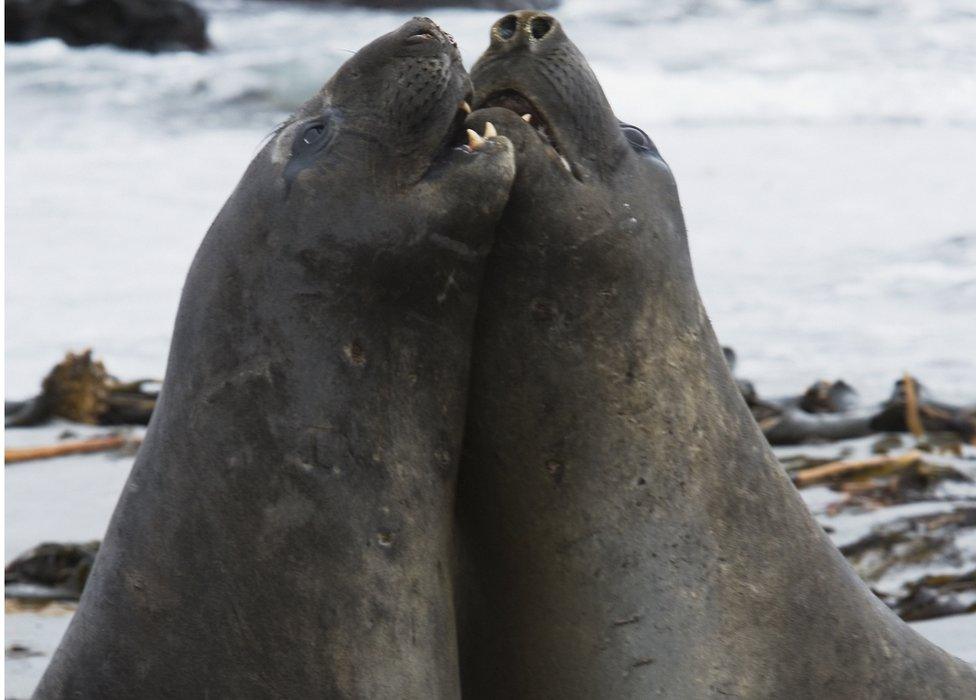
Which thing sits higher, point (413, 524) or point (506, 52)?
point (506, 52)

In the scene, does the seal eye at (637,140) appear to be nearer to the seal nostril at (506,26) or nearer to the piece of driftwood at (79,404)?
the seal nostril at (506,26)

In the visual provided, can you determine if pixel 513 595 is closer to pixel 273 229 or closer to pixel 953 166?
pixel 273 229

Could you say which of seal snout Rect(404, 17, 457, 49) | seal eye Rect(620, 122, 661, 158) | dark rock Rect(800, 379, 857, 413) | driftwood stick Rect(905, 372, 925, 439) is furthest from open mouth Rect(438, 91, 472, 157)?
dark rock Rect(800, 379, 857, 413)

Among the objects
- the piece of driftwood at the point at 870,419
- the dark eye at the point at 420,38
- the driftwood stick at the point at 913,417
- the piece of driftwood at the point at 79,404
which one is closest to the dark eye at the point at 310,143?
the dark eye at the point at 420,38

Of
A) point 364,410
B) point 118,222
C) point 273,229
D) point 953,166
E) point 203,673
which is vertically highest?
point 953,166

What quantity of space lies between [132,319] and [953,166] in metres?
7.58

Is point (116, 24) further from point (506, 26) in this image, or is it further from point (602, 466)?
point (602, 466)

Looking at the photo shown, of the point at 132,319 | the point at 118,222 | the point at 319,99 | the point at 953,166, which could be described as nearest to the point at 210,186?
the point at 118,222

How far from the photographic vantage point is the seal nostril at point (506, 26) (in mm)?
3014

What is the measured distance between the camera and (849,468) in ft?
20.2

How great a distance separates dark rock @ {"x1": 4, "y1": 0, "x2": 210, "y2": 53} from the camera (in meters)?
19.7

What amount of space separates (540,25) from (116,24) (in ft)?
58.0

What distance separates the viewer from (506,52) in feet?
9.81

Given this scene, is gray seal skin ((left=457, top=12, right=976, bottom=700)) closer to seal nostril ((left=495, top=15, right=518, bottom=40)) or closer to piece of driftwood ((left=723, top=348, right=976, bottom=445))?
seal nostril ((left=495, top=15, right=518, bottom=40))
